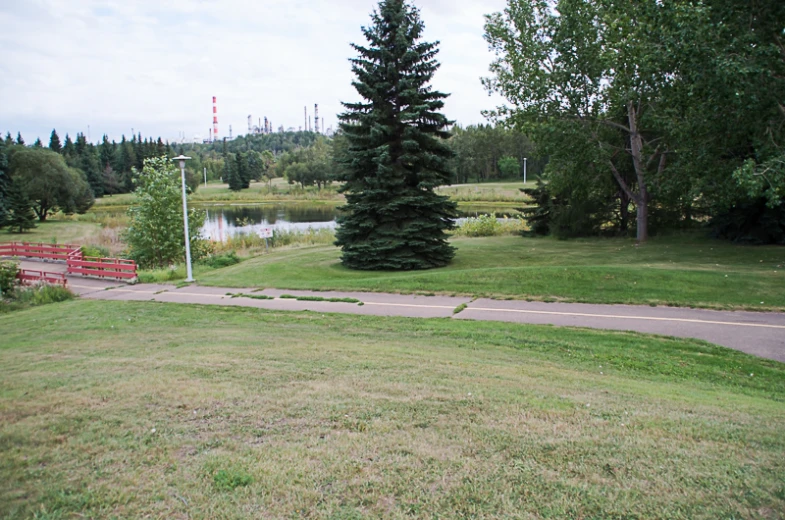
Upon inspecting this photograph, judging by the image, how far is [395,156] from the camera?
22.0 m

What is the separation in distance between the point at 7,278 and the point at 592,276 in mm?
20450

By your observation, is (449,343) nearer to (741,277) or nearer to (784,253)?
(741,277)

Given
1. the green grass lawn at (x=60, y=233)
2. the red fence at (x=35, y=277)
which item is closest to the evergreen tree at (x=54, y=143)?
the green grass lawn at (x=60, y=233)

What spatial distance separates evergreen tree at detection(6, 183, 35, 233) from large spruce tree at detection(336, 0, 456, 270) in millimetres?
39596

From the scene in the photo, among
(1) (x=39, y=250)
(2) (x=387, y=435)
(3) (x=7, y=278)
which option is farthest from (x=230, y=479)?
(1) (x=39, y=250)

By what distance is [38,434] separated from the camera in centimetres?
448

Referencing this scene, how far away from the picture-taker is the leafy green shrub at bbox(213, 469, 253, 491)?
3.63 metres

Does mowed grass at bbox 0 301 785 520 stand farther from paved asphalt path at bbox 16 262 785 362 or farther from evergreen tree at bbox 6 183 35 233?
evergreen tree at bbox 6 183 35 233

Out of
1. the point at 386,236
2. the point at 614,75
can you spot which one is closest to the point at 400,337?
the point at 386,236

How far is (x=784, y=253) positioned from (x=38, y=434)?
2320cm

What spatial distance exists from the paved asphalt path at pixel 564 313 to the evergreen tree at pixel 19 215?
3804 centimetres

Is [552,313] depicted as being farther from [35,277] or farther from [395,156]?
[35,277]

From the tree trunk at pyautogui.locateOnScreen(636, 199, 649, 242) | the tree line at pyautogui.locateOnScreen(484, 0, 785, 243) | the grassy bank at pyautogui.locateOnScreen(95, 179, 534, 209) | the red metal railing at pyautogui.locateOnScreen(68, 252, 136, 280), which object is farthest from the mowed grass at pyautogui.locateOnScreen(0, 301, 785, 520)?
the grassy bank at pyautogui.locateOnScreen(95, 179, 534, 209)

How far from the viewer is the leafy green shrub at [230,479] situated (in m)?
3.63
